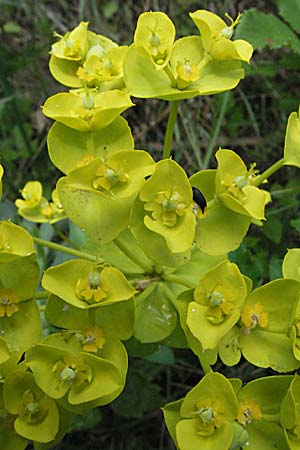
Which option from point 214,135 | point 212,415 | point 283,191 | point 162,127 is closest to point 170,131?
point 212,415

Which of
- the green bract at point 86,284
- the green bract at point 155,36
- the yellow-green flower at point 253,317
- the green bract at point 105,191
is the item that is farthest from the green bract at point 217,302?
the green bract at point 155,36

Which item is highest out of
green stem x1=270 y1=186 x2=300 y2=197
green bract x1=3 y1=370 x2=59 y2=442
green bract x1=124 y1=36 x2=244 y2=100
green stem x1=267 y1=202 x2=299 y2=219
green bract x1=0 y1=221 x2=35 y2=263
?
green bract x1=124 y1=36 x2=244 y2=100

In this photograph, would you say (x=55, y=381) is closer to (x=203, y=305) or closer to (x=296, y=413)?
(x=203, y=305)

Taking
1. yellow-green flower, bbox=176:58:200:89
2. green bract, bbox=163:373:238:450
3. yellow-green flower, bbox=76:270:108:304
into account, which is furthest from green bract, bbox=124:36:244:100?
green bract, bbox=163:373:238:450

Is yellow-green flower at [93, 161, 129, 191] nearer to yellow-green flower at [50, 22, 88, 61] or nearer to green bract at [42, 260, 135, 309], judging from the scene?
green bract at [42, 260, 135, 309]

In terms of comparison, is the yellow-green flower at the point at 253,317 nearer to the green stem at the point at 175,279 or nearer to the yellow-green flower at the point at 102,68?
the green stem at the point at 175,279

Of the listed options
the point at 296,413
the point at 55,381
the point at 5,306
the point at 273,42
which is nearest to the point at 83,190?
the point at 5,306
